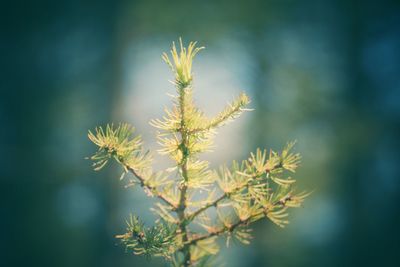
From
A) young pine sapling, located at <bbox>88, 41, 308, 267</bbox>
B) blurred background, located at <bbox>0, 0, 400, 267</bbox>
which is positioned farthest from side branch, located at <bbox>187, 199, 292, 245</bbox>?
blurred background, located at <bbox>0, 0, 400, 267</bbox>

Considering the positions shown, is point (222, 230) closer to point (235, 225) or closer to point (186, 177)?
point (235, 225)

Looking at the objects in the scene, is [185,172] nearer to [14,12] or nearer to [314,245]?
[314,245]

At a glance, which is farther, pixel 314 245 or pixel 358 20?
pixel 314 245

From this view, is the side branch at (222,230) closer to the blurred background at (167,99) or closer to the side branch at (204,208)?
the side branch at (204,208)

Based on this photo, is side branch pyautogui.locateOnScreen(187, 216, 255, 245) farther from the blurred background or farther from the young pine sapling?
the blurred background

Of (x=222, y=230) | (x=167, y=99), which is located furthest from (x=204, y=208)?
(x=167, y=99)

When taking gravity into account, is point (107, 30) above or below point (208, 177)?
above

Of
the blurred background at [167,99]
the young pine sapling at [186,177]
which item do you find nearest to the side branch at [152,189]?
the young pine sapling at [186,177]

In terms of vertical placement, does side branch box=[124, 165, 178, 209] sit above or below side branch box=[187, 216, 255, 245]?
above

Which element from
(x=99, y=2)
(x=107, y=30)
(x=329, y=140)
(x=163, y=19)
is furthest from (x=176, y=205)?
(x=99, y=2)
